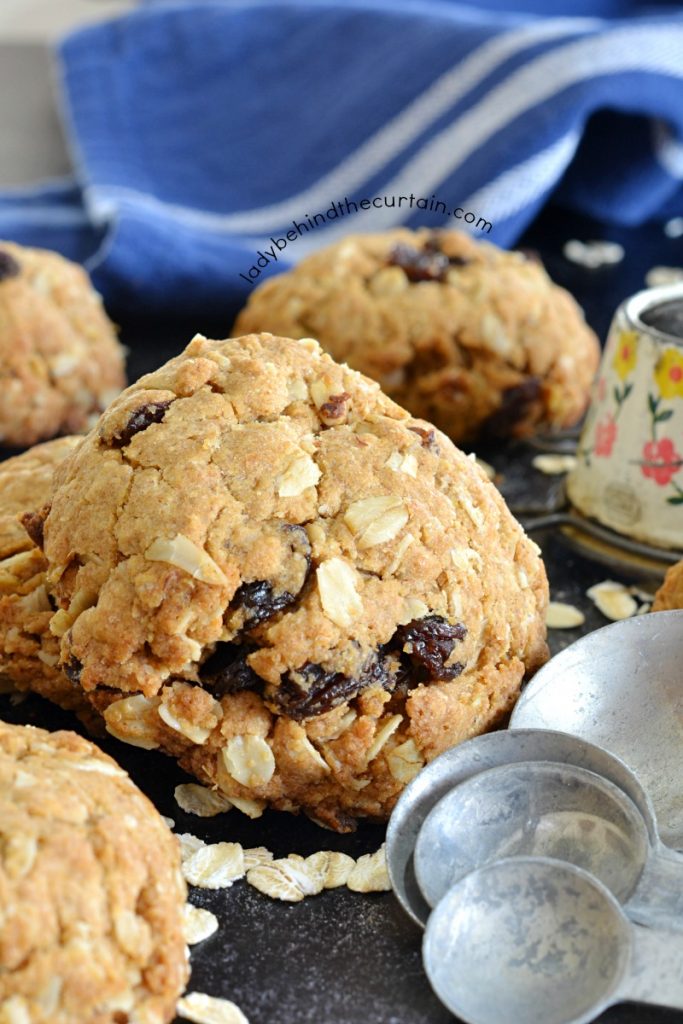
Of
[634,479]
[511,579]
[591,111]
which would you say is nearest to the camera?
[511,579]

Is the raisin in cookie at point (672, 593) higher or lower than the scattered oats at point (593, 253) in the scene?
higher

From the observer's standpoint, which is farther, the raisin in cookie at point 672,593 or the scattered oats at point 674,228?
the scattered oats at point 674,228

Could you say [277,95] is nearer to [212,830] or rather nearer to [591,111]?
[591,111]

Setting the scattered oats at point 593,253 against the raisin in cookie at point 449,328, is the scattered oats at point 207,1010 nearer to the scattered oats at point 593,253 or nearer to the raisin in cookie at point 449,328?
the raisin in cookie at point 449,328

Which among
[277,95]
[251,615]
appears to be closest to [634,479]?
[251,615]

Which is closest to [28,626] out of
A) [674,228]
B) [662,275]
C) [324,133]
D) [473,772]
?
[473,772]

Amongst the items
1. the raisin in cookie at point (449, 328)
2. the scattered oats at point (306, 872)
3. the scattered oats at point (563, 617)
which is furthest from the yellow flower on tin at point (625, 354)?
the scattered oats at point (306, 872)
